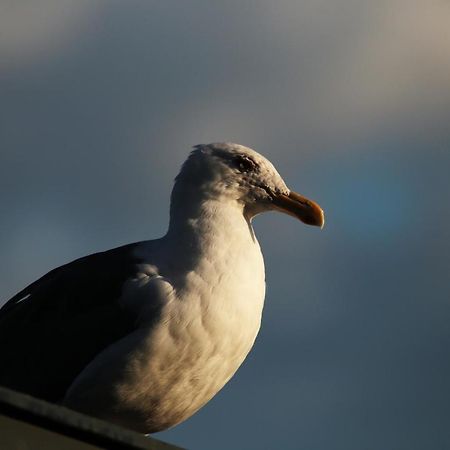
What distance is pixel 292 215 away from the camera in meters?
8.16

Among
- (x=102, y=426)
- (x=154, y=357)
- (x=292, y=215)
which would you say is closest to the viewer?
(x=102, y=426)

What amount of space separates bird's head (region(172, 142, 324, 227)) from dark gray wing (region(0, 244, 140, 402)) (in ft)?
2.41

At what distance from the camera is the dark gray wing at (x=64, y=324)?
7445mm

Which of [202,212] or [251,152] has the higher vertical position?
[251,152]

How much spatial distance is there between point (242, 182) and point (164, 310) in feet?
4.61

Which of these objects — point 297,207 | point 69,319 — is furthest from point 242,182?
point 69,319

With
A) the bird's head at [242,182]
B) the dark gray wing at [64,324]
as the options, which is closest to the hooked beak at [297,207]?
the bird's head at [242,182]

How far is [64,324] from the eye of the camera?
773cm

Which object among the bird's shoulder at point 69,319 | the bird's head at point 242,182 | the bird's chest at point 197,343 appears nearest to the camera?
the bird's chest at point 197,343

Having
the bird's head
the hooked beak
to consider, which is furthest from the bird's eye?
the hooked beak

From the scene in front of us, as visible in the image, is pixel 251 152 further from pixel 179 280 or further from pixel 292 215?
pixel 179 280

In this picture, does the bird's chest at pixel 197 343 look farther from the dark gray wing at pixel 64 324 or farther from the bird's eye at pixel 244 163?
the bird's eye at pixel 244 163

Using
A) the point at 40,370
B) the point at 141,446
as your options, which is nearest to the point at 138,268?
the point at 40,370

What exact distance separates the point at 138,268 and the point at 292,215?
1.33 metres
